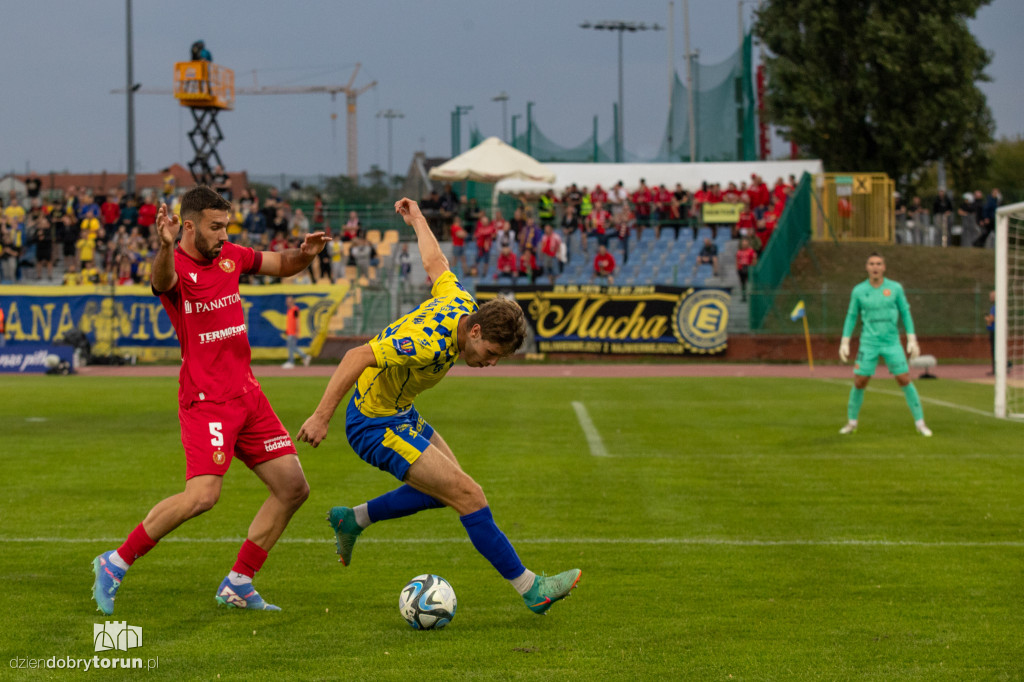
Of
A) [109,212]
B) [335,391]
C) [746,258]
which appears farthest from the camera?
[109,212]

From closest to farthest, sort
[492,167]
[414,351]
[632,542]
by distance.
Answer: [414,351]
[632,542]
[492,167]

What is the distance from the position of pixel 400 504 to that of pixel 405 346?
129 centimetres

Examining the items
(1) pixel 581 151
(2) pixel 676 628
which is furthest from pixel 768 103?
(2) pixel 676 628

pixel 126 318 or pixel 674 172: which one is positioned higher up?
pixel 674 172

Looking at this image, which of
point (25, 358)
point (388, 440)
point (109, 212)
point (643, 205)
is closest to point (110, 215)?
point (109, 212)

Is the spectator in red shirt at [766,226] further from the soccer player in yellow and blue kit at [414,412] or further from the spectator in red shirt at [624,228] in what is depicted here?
the soccer player in yellow and blue kit at [414,412]

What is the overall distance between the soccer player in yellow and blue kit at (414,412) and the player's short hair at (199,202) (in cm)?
119

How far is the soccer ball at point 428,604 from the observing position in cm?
591

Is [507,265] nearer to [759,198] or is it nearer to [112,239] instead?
[759,198]

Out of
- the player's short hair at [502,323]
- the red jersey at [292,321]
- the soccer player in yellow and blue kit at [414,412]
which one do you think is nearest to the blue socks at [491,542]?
the soccer player in yellow and blue kit at [414,412]

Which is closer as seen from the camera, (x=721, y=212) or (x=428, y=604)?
(x=428, y=604)

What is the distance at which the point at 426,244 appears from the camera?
6684mm

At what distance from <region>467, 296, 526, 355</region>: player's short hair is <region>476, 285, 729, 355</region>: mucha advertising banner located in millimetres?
24602

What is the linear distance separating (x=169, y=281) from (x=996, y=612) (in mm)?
4956
